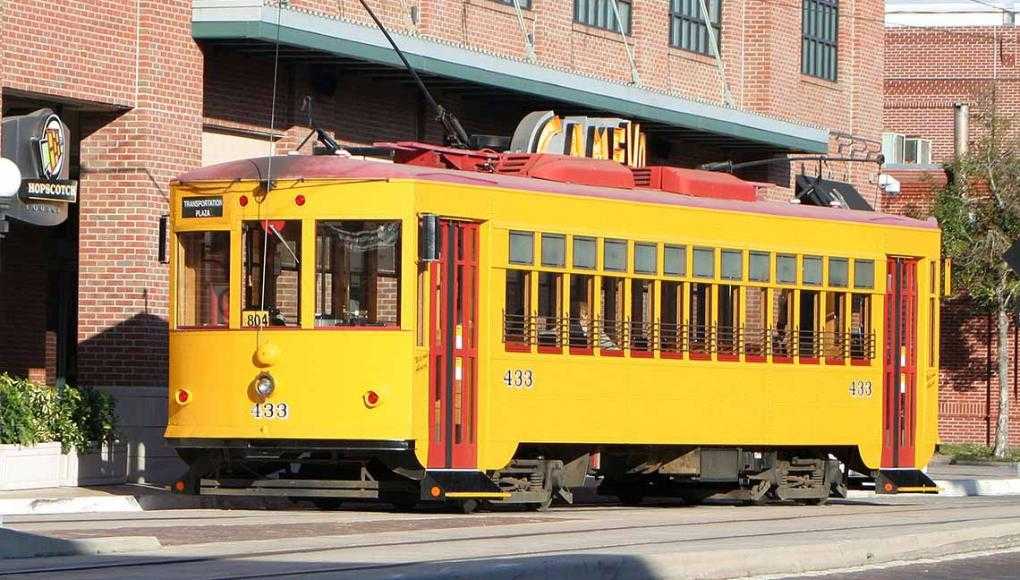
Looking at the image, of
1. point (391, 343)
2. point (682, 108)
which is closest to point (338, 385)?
point (391, 343)

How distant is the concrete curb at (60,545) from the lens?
13758mm

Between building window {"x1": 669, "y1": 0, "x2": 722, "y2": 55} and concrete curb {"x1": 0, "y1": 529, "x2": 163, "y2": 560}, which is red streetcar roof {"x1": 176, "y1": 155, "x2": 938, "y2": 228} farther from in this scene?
building window {"x1": 669, "y1": 0, "x2": 722, "y2": 55}

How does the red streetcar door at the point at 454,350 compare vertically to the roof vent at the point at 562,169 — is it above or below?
below

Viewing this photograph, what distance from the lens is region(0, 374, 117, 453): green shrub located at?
21.1m

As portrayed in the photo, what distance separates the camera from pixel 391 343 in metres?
18.4

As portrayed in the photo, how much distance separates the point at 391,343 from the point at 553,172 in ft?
9.06

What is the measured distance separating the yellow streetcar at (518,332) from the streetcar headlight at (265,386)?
23 millimetres

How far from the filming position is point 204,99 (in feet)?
81.5

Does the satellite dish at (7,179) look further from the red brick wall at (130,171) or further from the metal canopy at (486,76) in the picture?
the metal canopy at (486,76)

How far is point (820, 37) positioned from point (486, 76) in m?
13.1

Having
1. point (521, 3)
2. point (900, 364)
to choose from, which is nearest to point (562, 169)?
point (900, 364)

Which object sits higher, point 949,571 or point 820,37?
point 820,37

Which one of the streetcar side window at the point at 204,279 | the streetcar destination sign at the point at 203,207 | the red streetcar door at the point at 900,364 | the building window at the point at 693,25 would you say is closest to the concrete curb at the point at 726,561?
the red streetcar door at the point at 900,364

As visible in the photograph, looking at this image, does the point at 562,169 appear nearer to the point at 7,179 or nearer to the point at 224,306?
the point at 224,306
